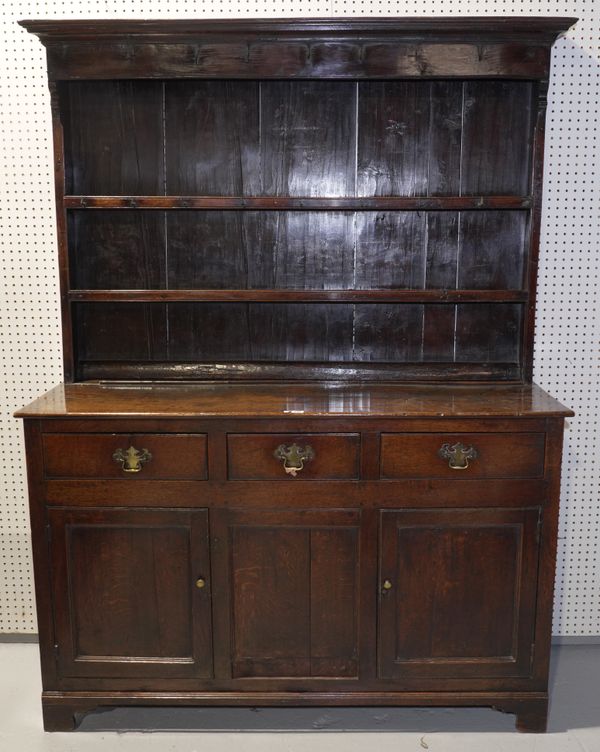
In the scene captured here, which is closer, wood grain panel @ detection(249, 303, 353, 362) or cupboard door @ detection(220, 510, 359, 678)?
cupboard door @ detection(220, 510, 359, 678)

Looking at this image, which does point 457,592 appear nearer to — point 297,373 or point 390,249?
point 297,373

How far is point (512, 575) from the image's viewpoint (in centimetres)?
257

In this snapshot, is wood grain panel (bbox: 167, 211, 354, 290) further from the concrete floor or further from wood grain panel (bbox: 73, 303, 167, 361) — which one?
the concrete floor

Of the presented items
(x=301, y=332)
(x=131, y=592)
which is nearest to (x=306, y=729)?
(x=131, y=592)

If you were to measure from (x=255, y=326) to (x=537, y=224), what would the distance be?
119 centimetres

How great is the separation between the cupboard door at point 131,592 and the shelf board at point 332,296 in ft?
2.74

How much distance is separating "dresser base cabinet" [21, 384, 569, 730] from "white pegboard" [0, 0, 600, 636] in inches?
23.4

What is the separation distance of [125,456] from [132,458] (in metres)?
0.03

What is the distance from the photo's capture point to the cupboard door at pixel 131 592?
8.38ft

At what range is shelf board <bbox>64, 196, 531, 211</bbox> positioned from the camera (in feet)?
9.05

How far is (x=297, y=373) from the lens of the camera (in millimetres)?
3027

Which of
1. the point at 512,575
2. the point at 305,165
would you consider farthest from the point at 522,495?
→ the point at 305,165

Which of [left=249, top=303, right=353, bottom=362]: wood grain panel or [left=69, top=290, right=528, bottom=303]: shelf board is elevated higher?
[left=69, top=290, right=528, bottom=303]: shelf board

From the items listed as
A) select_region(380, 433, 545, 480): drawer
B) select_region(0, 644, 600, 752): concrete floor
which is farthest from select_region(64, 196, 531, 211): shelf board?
select_region(0, 644, 600, 752): concrete floor
